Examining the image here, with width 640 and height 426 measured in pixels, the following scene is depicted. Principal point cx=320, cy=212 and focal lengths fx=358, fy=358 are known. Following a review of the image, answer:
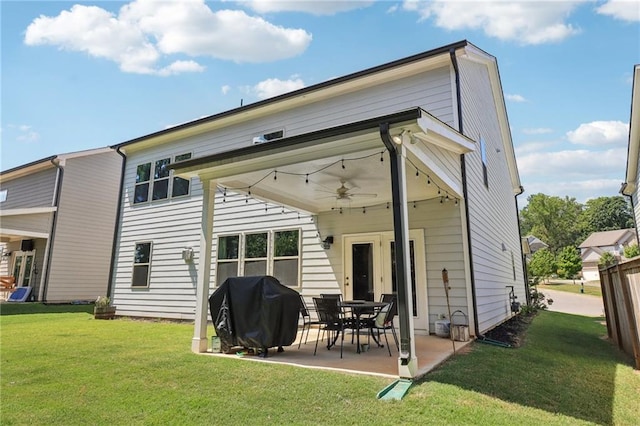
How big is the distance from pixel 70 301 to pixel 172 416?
44.5 feet

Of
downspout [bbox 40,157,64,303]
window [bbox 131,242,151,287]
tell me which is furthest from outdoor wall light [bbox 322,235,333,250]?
downspout [bbox 40,157,64,303]

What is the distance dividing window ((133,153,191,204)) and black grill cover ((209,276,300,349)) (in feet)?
19.8

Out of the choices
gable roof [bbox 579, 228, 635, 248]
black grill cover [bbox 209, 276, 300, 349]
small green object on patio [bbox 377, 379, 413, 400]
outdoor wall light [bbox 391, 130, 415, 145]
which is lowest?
small green object on patio [bbox 377, 379, 413, 400]

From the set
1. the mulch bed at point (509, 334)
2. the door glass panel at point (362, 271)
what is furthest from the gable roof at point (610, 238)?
the door glass panel at point (362, 271)

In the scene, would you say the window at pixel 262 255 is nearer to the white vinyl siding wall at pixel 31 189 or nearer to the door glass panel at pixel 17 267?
the white vinyl siding wall at pixel 31 189

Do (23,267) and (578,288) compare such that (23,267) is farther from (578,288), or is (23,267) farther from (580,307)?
(578,288)

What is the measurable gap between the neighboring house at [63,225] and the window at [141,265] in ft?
11.2

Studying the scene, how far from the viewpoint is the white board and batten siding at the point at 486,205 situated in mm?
7566

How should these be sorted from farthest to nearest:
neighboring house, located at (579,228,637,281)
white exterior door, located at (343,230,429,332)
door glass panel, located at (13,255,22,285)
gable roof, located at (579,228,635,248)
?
gable roof, located at (579,228,635,248) < neighboring house, located at (579,228,637,281) < door glass panel, located at (13,255,22,285) < white exterior door, located at (343,230,429,332)

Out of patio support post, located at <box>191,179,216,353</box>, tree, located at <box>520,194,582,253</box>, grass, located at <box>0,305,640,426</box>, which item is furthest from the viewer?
tree, located at <box>520,194,582,253</box>

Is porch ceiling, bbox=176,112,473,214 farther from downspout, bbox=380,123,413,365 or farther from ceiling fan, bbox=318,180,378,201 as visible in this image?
downspout, bbox=380,123,413,365

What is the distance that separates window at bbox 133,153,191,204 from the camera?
10.9 m

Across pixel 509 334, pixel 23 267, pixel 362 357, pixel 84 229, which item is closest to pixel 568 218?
pixel 509 334

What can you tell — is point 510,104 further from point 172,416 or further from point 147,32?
point 172,416
